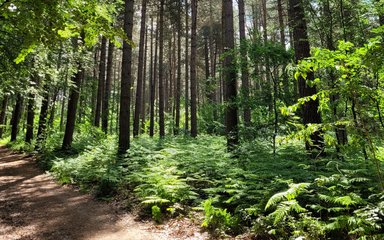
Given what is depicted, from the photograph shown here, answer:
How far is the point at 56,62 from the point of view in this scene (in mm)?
13961

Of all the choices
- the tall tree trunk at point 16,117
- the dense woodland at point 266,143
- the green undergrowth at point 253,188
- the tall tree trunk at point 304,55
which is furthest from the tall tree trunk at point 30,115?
the tall tree trunk at point 304,55

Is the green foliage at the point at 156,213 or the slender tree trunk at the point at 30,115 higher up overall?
the slender tree trunk at the point at 30,115

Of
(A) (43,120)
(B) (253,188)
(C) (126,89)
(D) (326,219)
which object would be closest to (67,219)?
A: (B) (253,188)

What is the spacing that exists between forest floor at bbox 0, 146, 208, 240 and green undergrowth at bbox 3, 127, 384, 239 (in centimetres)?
40

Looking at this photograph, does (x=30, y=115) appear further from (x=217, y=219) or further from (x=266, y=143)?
(x=217, y=219)

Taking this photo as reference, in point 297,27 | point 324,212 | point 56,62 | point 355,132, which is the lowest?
point 324,212

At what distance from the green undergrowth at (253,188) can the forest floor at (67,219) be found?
40 centimetres

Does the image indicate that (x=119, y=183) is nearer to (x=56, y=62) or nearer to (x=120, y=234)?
(x=120, y=234)

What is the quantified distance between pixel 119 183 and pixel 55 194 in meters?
1.90

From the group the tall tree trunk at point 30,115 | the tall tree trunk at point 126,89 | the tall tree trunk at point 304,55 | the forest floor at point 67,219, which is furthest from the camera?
the tall tree trunk at point 30,115

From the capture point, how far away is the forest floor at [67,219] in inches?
214

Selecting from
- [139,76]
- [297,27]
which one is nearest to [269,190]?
[297,27]

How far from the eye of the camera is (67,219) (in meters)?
6.30

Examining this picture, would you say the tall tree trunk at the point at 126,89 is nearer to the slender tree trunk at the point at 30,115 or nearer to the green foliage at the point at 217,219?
the green foliage at the point at 217,219
